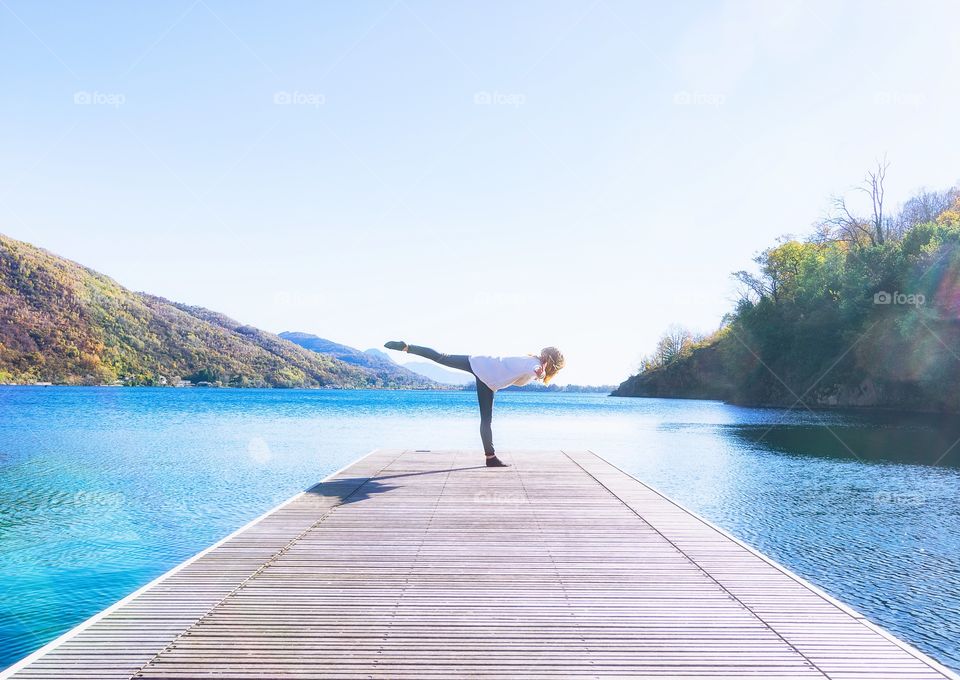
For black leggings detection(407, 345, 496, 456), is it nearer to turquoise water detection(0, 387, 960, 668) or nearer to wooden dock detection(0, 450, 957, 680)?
wooden dock detection(0, 450, 957, 680)

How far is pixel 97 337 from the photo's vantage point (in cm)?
10450

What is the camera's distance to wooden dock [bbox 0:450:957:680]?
3455mm

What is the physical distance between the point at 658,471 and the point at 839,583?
11638 mm

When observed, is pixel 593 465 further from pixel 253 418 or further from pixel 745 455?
pixel 253 418

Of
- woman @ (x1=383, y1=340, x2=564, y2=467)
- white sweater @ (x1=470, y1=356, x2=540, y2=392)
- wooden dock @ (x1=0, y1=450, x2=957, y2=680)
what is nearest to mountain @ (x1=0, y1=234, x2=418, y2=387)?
woman @ (x1=383, y1=340, x2=564, y2=467)

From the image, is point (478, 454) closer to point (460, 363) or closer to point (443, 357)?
point (460, 363)

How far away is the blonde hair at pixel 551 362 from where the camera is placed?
32.3 ft

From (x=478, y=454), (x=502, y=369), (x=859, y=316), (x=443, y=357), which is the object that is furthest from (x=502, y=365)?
(x=859, y=316)

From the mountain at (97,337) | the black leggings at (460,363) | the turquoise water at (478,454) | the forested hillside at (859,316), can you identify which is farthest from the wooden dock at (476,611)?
the mountain at (97,337)

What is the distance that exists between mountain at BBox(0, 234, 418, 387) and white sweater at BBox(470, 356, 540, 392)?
106 metres

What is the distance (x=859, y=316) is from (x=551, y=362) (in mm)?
43068

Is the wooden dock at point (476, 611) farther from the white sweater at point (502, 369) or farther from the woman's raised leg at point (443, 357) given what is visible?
the woman's raised leg at point (443, 357)

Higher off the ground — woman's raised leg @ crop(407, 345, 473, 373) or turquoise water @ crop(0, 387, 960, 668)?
woman's raised leg @ crop(407, 345, 473, 373)

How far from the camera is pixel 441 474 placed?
34.6ft
